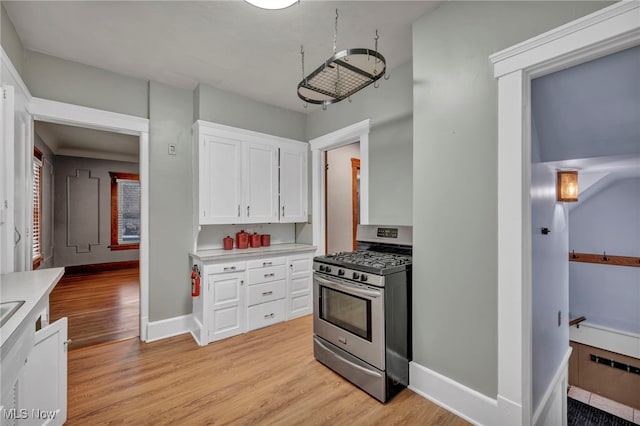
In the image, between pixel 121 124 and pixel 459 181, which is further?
pixel 121 124

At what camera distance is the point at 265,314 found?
135 inches

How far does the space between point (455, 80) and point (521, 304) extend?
147cm

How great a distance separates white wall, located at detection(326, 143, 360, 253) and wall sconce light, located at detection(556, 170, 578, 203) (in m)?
2.68

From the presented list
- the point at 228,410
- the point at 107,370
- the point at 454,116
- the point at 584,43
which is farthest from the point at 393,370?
the point at 107,370

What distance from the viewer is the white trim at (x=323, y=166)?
126 inches

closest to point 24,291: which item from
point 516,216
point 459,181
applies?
point 459,181

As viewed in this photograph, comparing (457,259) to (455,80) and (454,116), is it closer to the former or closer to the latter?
(454,116)

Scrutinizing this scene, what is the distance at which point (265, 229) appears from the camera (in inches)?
161

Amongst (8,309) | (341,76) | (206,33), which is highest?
(206,33)

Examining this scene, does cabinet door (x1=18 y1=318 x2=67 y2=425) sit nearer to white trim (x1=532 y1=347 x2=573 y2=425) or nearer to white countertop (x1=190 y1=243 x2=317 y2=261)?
white countertop (x1=190 y1=243 x2=317 y2=261)

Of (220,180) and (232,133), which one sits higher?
(232,133)

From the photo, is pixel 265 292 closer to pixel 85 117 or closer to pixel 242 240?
pixel 242 240

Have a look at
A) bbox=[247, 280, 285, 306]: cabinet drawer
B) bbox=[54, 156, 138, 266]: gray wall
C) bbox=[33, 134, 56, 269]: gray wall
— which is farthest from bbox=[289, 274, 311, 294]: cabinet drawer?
bbox=[54, 156, 138, 266]: gray wall

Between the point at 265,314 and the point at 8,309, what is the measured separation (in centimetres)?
245
